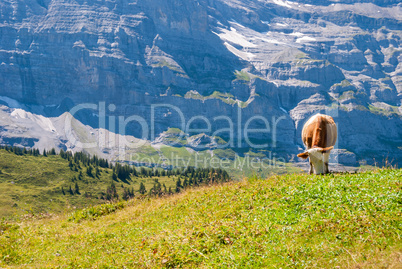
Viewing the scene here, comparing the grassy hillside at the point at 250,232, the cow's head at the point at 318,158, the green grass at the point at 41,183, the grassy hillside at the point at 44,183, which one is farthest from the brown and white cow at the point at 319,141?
the green grass at the point at 41,183

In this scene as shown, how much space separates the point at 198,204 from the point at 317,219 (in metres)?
6.71

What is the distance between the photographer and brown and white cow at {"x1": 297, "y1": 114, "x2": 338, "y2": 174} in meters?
17.6

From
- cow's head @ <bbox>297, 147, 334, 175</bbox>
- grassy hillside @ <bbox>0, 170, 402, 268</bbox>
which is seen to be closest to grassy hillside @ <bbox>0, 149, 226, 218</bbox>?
grassy hillside @ <bbox>0, 170, 402, 268</bbox>

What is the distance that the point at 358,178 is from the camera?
14344 mm

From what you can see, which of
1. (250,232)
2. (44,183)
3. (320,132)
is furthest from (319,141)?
(44,183)

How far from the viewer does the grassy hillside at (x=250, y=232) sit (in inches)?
364

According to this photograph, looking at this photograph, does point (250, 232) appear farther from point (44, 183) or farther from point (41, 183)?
point (44, 183)

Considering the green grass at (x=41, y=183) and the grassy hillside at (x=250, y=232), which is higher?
the grassy hillside at (x=250, y=232)

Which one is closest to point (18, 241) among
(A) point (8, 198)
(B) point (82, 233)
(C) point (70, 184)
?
(B) point (82, 233)

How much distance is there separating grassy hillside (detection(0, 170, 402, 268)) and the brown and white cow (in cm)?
165

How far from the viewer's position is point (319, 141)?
18.6m

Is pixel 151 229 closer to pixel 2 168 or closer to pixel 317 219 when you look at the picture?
pixel 317 219

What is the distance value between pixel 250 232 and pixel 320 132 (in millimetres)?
9768

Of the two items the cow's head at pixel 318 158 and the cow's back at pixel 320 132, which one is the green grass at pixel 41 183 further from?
the cow's head at pixel 318 158
